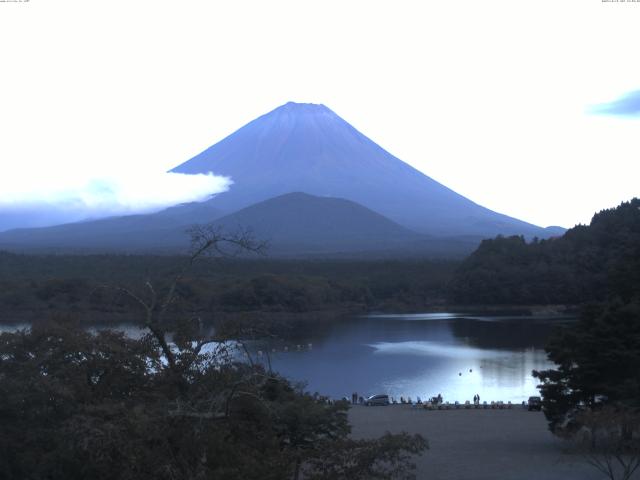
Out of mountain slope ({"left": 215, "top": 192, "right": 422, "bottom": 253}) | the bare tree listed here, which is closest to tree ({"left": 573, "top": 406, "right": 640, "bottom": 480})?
the bare tree

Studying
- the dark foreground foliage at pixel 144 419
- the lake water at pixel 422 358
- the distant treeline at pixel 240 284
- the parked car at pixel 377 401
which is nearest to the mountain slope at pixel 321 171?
the distant treeline at pixel 240 284

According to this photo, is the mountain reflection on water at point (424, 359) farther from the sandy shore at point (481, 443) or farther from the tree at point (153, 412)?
the tree at point (153, 412)

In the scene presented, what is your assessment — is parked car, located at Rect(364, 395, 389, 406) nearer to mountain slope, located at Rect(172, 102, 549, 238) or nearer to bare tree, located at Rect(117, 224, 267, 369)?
bare tree, located at Rect(117, 224, 267, 369)

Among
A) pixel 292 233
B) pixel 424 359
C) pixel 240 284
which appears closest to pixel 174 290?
pixel 424 359

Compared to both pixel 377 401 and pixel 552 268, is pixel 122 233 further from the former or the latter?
pixel 377 401

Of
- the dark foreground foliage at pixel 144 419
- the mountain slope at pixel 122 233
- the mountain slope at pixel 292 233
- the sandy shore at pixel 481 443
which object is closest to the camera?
the dark foreground foliage at pixel 144 419

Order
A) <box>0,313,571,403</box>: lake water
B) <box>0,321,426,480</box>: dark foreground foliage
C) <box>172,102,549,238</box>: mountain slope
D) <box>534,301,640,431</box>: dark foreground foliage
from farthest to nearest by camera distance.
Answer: <box>172,102,549,238</box>: mountain slope → <box>0,313,571,403</box>: lake water → <box>534,301,640,431</box>: dark foreground foliage → <box>0,321,426,480</box>: dark foreground foliage
